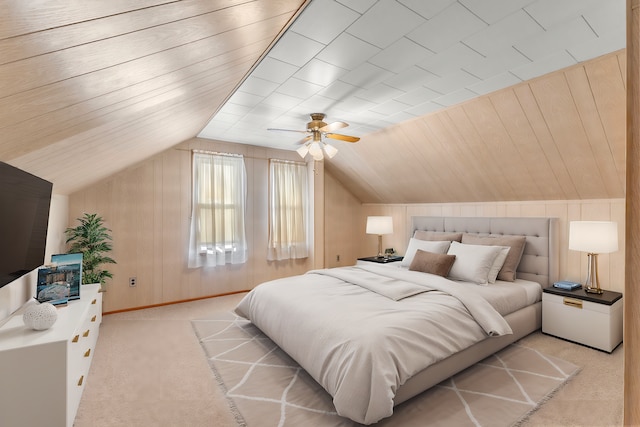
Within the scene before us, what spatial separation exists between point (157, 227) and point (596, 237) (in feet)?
16.4

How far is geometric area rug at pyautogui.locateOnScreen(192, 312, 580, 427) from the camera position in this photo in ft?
6.33

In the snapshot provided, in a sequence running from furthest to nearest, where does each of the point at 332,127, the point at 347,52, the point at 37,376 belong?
the point at 332,127, the point at 347,52, the point at 37,376

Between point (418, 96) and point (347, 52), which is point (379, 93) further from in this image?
point (347, 52)

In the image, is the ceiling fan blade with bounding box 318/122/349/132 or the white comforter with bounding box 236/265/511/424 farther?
the ceiling fan blade with bounding box 318/122/349/132

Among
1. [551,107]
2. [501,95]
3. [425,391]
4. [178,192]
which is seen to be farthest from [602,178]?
[178,192]

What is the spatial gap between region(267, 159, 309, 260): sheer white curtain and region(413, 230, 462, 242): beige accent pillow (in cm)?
194

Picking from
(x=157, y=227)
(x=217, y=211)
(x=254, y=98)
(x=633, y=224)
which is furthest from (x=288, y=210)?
(x=633, y=224)

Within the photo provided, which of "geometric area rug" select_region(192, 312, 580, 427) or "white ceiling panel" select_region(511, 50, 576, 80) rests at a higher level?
"white ceiling panel" select_region(511, 50, 576, 80)

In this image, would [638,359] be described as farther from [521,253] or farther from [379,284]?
[521,253]

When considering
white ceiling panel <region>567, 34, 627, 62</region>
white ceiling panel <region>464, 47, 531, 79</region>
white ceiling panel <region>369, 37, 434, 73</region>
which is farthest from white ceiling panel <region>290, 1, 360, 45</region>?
white ceiling panel <region>567, 34, 627, 62</region>

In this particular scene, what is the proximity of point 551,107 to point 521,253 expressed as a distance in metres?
1.69

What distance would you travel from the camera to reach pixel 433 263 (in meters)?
3.54

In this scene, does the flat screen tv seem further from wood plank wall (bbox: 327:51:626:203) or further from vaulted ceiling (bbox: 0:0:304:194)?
wood plank wall (bbox: 327:51:626:203)

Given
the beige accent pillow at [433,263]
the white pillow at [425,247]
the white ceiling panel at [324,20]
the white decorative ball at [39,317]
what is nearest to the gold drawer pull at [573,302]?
the beige accent pillow at [433,263]
